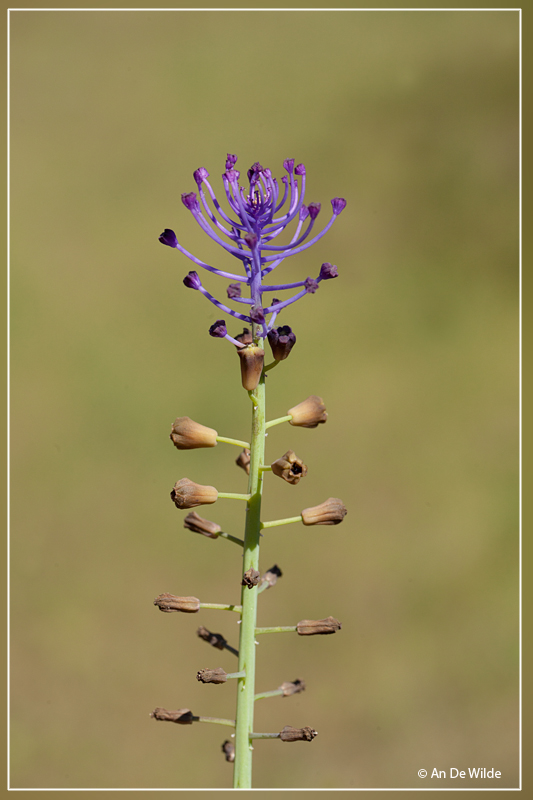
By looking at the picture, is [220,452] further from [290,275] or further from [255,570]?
[255,570]

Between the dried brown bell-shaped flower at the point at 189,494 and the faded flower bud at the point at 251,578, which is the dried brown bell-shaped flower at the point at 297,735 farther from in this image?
the dried brown bell-shaped flower at the point at 189,494

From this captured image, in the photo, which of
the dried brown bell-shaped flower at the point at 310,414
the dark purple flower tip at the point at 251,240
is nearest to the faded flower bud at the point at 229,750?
the dried brown bell-shaped flower at the point at 310,414

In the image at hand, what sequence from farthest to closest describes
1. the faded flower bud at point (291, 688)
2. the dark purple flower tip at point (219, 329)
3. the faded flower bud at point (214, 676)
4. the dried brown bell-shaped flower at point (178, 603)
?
the faded flower bud at point (291, 688) < the dried brown bell-shaped flower at point (178, 603) < the faded flower bud at point (214, 676) < the dark purple flower tip at point (219, 329)

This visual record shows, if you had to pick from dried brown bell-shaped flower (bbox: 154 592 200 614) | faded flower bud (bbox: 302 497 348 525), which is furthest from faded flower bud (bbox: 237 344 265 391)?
dried brown bell-shaped flower (bbox: 154 592 200 614)

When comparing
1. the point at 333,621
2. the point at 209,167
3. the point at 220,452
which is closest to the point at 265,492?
the point at 220,452

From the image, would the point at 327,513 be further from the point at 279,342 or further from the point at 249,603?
the point at 279,342

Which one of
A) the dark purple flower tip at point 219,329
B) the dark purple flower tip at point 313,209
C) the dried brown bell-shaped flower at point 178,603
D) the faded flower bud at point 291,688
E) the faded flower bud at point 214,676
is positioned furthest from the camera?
the faded flower bud at point 291,688
